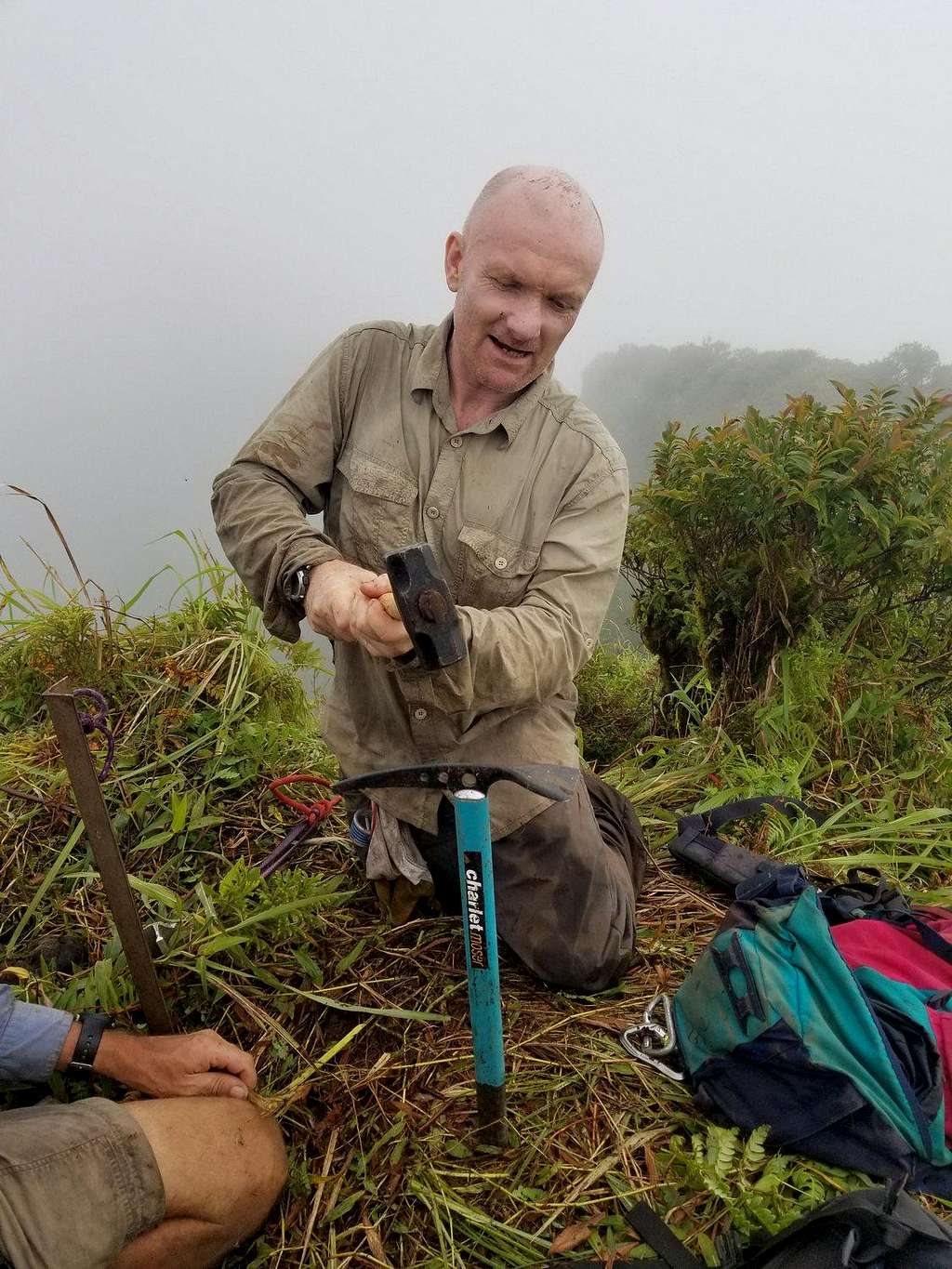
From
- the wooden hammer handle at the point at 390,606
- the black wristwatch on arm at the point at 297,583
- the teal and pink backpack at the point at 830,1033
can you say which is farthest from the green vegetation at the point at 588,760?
the wooden hammer handle at the point at 390,606

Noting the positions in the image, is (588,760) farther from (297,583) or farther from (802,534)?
(297,583)

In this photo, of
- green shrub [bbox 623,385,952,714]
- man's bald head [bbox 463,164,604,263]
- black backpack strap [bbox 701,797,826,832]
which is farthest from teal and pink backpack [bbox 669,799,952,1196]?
man's bald head [bbox 463,164,604,263]

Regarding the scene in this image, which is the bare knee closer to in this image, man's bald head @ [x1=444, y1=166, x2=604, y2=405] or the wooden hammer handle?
the wooden hammer handle

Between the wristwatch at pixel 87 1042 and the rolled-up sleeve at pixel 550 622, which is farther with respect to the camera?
the rolled-up sleeve at pixel 550 622

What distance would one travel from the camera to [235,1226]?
181cm

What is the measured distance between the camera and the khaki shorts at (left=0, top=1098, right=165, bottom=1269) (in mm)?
1523

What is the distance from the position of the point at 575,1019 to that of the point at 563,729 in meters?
0.96

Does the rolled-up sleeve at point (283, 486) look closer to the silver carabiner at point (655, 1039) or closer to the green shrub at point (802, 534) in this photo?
the silver carabiner at point (655, 1039)

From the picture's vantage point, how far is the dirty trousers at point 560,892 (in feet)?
8.25

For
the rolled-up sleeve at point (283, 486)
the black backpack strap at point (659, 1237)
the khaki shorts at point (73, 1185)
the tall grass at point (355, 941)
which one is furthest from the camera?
the rolled-up sleeve at point (283, 486)

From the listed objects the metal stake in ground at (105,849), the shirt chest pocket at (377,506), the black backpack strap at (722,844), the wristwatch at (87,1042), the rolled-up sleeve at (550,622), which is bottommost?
the black backpack strap at (722,844)

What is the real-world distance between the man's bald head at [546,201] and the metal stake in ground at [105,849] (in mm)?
1821

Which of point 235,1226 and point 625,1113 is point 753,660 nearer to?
point 625,1113

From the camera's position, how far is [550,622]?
231 cm
